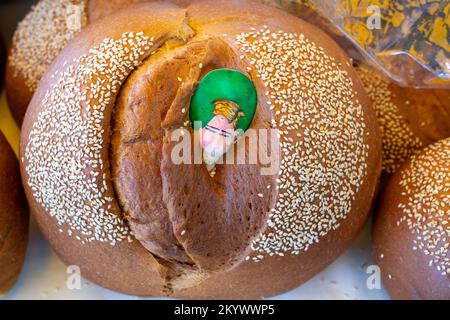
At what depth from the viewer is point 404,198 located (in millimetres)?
1407

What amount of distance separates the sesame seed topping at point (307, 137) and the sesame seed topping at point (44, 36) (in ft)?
2.04

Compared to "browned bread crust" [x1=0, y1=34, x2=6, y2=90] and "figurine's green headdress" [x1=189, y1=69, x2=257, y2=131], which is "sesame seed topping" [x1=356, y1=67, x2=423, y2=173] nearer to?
"figurine's green headdress" [x1=189, y1=69, x2=257, y2=131]

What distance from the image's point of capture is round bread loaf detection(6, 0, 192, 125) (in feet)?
5.12

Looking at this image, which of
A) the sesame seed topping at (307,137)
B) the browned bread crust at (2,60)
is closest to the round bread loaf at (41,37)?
the browned bread crust at (2,60)

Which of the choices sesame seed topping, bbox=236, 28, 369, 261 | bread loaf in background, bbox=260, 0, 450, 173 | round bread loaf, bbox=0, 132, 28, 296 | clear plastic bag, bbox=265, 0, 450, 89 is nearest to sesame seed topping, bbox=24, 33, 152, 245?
round bread loaf, bbox=0, 132, 28, 296

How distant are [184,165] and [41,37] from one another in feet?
2.53

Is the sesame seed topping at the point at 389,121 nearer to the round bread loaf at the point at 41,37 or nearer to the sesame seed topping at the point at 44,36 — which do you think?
the round bread loaf at the point at 41,37

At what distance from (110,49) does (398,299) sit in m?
1.07

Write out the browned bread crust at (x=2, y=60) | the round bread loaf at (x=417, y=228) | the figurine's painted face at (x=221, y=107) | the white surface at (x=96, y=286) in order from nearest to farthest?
the figurine's painted face at (x=221, y=107) < the round bread loaf at (x=417, y=228) < the white surface at (x=96, y=286) < the browned bread crust at (x=2, y=60)

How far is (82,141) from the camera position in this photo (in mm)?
1210

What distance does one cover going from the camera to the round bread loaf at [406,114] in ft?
5.15

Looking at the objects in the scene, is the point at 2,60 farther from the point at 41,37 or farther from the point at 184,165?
the point at 184,165

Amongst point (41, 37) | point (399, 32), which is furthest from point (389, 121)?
point (41, 37)
